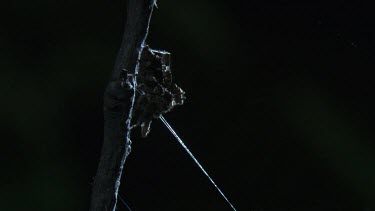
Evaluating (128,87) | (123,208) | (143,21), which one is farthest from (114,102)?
(123,208)

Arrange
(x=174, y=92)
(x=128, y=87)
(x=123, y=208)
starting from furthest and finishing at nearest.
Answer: (x=123, y=208) < (x=174, y=92) < (x=128, y=87)

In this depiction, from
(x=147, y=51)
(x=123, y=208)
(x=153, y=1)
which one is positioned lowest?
(x=123, y=208)

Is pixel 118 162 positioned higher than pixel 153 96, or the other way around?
pixel 153 96

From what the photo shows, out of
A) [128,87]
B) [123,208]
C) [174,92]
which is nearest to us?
[128,87]

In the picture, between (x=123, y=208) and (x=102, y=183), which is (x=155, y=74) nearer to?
(x=102, y=183)

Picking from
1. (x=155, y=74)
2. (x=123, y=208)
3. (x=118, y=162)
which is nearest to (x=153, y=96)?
(x=155, y=74)

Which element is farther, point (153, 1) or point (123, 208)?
point (123, 208)
